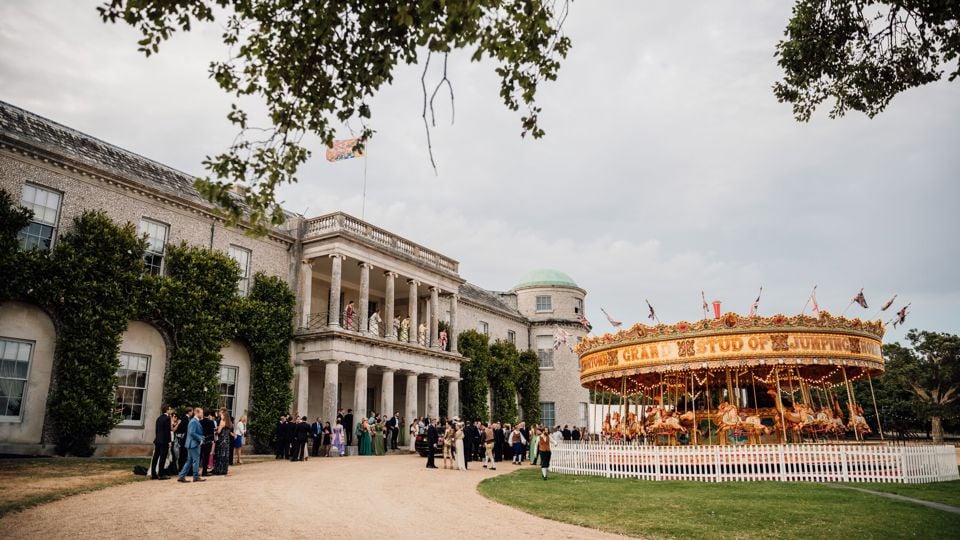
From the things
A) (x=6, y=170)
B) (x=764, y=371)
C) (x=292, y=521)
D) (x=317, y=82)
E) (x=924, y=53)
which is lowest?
(x=292, y=521)

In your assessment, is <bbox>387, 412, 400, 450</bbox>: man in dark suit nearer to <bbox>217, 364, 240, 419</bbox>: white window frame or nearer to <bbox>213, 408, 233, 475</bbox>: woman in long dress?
<bbox>217, 364, 240, 419</bbox>: white window frame

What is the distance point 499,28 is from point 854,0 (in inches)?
219

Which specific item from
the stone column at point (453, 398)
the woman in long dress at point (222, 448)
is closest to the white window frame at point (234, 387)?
the woman in long dress at point (222, 448)

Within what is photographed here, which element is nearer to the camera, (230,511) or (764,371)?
(230,511)

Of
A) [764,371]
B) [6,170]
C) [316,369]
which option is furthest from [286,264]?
[764,371]

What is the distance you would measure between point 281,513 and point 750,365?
13692 mm

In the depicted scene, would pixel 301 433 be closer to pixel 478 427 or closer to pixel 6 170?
pixel 478 427

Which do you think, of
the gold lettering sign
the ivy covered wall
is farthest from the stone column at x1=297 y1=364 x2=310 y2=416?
the gold lettering sign

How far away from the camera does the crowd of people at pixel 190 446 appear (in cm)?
1330

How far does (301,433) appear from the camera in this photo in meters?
20.2

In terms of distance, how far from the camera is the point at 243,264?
24.9m

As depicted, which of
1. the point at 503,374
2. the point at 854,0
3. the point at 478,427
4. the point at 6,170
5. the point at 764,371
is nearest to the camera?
the point at 854,0

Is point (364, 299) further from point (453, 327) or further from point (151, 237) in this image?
point (151, 237)

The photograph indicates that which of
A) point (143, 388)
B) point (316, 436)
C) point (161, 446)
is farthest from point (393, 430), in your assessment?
point (161, 446)
